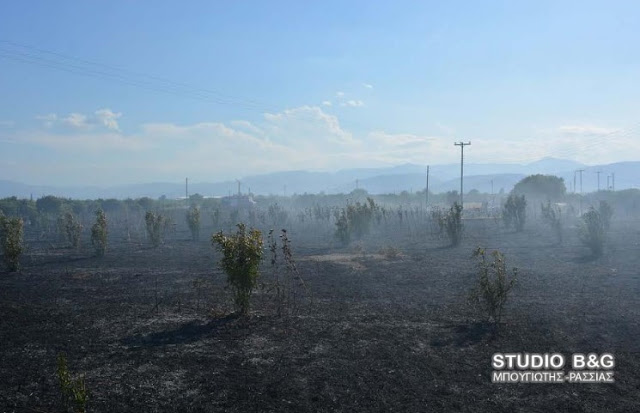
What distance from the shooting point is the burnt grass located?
6.82 m

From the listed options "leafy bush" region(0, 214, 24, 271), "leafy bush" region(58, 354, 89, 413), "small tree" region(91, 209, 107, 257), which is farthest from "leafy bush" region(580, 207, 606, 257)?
"leafy bush" region(0, 214, 24, 271)

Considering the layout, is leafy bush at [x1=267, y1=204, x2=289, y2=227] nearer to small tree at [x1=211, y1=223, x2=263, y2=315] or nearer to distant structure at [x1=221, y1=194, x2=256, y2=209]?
distant structure at [x1=221, y1=194, x2=256, y2=209]

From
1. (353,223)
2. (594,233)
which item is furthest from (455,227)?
(353,223)

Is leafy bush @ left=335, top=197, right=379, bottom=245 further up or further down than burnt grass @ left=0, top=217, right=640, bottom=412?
further up

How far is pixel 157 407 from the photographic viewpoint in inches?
256

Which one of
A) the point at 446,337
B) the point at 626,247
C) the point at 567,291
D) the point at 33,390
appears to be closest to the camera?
the point at 33,390

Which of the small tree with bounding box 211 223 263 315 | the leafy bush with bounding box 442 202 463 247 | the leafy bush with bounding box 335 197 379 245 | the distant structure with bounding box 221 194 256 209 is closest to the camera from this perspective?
the small tree with bounding box 211 223 263 315

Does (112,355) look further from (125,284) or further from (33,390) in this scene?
(125,284)

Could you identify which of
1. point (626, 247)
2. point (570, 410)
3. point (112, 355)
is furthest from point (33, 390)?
point (626, 247)

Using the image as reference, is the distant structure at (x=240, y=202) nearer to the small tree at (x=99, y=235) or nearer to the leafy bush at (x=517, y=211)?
the leafy bush at (x=517, y=211)

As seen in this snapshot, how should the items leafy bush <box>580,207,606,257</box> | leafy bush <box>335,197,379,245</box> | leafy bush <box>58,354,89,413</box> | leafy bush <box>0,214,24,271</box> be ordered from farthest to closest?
leafy bush <box>335,197,379,245</box> → leafy bush <box>580,207,606,257</box> → leafy bush <box>0,214,24,271</box> → leafy bush <box>58,354,89,413</box>

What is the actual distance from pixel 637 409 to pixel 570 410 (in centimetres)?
83

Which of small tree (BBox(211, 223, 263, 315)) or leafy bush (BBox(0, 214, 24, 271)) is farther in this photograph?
leafy bush (BBox(0, 214, 24, 271))

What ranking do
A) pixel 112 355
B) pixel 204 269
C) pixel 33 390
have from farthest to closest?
pixel 204 269 → pixel 112 355 → pixel 33 390
